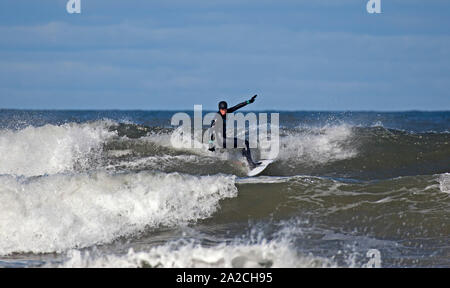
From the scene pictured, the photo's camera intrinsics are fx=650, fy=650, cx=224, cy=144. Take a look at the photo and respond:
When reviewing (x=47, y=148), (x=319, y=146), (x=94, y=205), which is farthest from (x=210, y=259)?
(x=47, y=148)

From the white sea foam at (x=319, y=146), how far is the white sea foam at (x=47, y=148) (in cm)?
492

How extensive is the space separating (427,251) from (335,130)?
29.9ft

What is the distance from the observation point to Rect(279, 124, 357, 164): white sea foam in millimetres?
15961

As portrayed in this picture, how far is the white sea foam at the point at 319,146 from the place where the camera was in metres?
16.0

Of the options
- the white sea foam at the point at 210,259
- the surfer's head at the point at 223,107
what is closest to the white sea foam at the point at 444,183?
the surfer's head at the point at 223,107

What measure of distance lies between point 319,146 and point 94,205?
24.2ft

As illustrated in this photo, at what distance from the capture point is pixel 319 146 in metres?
16.6

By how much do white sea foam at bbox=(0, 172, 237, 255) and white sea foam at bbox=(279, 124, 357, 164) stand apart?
4.46 meters

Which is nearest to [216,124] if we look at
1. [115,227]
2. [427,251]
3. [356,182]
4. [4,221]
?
[356,182]

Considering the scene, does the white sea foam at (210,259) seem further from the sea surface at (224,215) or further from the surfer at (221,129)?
the surfer at (221,129)

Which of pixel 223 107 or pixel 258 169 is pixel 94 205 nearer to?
pixel 223 107

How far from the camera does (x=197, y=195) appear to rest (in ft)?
37.6

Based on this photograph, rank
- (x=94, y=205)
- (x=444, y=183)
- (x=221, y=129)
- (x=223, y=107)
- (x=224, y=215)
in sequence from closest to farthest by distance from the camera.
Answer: (x=94, y=205) → (x=224, y=215) → (x=444, y=183) → (x=223, y=107) → (x=221, y=129)

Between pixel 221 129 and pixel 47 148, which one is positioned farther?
pixel 47 148
